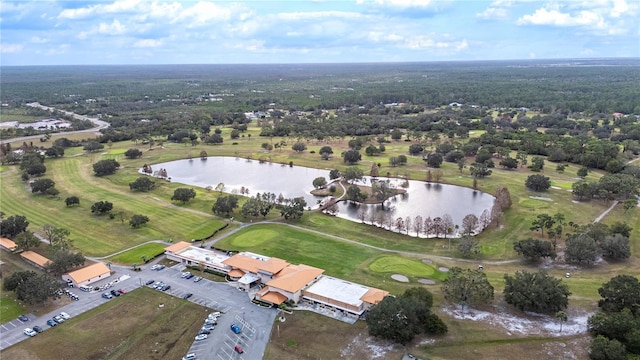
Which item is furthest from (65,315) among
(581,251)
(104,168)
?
(104,168)

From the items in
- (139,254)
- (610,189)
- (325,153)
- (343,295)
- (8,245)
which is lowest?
(139,254)

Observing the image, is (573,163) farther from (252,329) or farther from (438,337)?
(252,329)

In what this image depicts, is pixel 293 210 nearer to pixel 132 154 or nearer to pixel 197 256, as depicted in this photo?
pixel 197 256

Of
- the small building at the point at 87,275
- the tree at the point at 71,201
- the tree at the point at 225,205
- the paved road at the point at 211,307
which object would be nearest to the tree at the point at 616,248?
the paved road at the point at 211,307

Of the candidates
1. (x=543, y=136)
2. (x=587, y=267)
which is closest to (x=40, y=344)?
(x=587, y=267)

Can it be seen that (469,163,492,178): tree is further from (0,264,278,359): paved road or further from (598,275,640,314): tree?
(0,264,278,359): paved road
